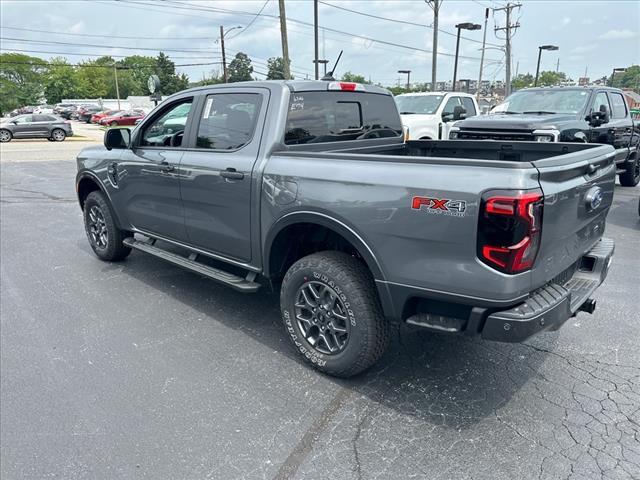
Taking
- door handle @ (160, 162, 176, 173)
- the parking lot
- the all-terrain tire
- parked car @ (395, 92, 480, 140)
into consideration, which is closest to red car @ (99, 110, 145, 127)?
parked car @ (395, 92, 480, 140)

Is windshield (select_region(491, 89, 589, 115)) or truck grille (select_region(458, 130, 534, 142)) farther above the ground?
windshield (select_region(491, 89, 589, 115))

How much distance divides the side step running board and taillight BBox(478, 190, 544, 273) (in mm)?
1903

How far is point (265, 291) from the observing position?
4.92 meters

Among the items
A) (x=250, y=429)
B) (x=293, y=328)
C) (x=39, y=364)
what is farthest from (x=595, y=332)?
(x=39, y=364)

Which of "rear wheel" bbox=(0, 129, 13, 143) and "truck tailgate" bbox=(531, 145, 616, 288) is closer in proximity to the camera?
"truck tailgate" bbox=(531, 145, 616, 288)

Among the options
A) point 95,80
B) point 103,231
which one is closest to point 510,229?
point 103,231

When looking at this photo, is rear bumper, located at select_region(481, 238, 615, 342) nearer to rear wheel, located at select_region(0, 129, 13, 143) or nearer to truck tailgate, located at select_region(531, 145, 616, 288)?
truck tailgate, located at select_region(531, 145, 616, 288)

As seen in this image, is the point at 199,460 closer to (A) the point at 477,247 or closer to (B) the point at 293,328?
(B) the point at 293,328

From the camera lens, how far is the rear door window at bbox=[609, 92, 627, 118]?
392 inches

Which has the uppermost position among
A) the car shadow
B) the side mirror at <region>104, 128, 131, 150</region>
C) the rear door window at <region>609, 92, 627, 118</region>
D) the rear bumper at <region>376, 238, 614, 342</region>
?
the rear door window at <region>609, 92, 627, 118</region>

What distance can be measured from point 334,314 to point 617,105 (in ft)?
32.1

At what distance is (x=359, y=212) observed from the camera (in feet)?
9.53

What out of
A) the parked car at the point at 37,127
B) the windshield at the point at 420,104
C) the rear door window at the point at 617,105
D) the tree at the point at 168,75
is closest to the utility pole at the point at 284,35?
the windshield at the point at 420,104

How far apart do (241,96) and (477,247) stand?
2.30 metres
